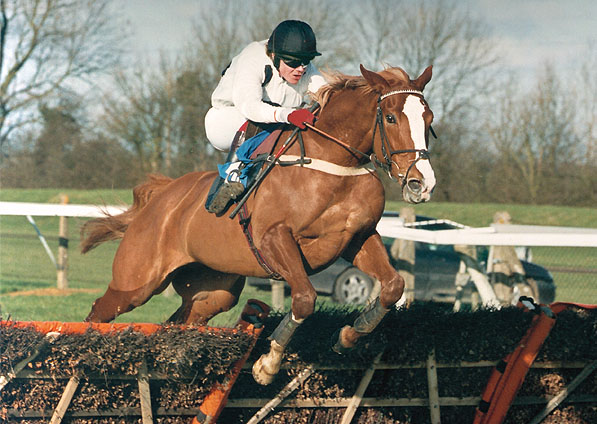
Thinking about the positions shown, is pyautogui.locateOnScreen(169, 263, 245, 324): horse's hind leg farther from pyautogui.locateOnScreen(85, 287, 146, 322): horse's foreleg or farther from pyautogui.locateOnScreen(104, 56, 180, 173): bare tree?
pyautogui.locateOnScreen(104, 56, 180, 173): bare tree

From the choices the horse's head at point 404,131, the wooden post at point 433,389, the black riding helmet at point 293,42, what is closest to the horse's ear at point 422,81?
the horse's head at point 404,131

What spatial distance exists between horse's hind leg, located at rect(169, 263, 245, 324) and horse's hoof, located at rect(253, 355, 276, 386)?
1435 millimetres

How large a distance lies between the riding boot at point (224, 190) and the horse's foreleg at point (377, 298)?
0.82 metres

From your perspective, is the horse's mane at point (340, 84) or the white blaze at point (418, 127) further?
the horse's mane at point (340, 84)

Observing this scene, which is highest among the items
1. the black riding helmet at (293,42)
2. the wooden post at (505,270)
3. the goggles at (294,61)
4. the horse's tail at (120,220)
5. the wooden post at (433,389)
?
the black riding helmet at (293,42)

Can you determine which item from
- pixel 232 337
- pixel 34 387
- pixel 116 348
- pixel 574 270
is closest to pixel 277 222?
pixel 232 337

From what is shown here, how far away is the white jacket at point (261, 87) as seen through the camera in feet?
12.6

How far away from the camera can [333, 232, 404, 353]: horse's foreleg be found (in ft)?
11.5

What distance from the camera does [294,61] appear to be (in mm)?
3943

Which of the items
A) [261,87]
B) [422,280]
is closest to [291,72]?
[261,87]

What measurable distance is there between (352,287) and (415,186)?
674 cm

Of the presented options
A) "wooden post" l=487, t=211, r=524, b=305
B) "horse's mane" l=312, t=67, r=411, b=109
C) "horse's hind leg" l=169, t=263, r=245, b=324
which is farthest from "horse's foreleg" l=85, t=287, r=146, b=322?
"wooden post" l=487, t=211, r=524, b=305

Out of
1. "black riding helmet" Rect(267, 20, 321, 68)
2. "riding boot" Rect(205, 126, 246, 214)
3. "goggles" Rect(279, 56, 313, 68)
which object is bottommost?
"riding boot" Rect(205, 126, 246, 214)

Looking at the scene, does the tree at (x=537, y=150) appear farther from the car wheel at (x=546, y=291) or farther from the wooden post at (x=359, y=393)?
the wooden post at (x=359, y=393)
